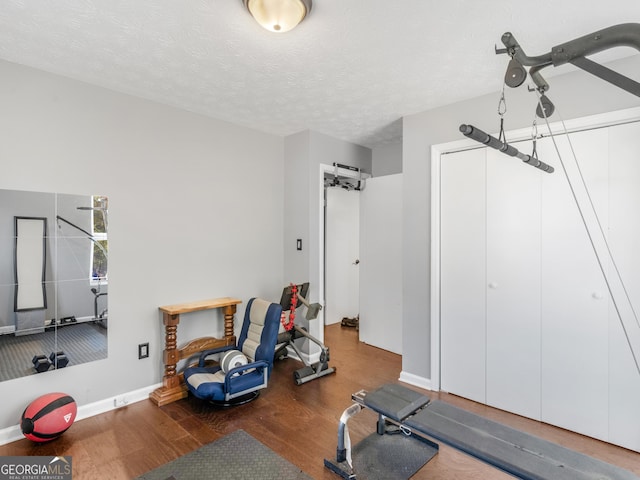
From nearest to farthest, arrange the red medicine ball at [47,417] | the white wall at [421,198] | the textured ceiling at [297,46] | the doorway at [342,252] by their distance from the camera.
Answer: the textured ceiling at [297,46] → the red medicine ball at [47,417] → the white wall at [421,198] → the doorway at [342,252]

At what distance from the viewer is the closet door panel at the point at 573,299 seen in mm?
2398

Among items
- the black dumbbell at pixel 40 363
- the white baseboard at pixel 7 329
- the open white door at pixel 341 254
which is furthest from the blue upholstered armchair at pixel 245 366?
the open white door at pixel 341 254

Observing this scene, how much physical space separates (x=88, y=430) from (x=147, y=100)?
271cm

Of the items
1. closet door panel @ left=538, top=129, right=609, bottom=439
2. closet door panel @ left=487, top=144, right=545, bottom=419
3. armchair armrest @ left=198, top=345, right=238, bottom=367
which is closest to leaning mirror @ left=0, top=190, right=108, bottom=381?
armchair armrest @ left=198, top=345, right=238, bottom=367

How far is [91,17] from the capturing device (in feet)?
6.13

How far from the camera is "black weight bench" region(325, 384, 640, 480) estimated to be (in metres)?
1.52

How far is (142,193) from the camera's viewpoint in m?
2.99

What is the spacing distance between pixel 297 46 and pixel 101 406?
10.2 ft

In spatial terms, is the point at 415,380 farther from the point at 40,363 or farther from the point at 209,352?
the point at 40,363

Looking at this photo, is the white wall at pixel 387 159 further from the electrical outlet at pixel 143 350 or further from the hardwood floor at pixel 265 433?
the electrical outlet at pixel 143 350

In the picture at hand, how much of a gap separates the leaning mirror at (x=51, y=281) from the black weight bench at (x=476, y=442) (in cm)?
214

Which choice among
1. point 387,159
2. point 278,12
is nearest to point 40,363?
point 278,12

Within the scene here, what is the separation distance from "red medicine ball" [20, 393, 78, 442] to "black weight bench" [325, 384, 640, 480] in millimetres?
1836

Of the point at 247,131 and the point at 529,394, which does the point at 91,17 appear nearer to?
the point at 247,131
